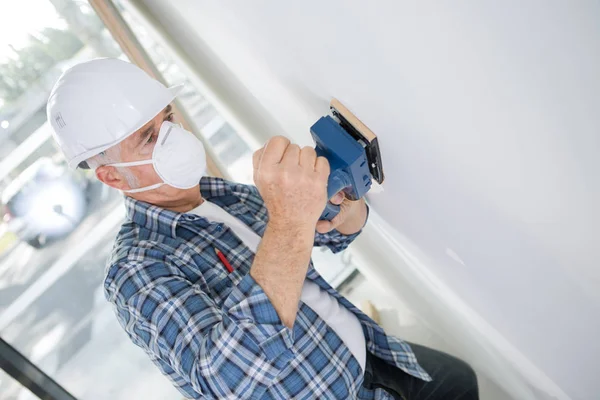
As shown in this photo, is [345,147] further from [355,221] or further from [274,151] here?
[355,221]

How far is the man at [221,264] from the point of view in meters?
0.84

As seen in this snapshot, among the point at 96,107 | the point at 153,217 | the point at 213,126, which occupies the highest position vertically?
the point at 213,126

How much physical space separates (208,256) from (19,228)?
55.8 inches

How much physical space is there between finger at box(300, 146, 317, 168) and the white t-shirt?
41cm

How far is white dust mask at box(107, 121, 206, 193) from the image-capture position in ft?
3.81

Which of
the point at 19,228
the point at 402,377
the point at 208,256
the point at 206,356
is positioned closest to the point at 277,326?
the point at 206,356

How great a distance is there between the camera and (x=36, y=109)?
208cm

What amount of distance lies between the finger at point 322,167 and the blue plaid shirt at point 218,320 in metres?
0.23

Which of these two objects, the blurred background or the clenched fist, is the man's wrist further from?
the blurred background

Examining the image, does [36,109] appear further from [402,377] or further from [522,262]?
[522,262]

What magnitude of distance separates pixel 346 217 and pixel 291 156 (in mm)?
429

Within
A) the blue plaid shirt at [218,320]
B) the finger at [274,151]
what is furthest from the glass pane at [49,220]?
the finger at [274,151]

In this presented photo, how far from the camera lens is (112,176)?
1203mm

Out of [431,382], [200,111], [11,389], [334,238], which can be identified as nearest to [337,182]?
[334,238]
